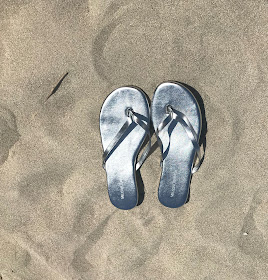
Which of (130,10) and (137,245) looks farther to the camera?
(137,245)

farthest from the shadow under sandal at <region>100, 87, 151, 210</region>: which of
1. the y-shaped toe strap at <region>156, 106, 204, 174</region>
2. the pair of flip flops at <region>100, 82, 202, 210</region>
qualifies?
the y-shaped toe strap at <region>156, 106, 204, 174</region>

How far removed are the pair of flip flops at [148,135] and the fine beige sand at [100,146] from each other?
56 millimetres

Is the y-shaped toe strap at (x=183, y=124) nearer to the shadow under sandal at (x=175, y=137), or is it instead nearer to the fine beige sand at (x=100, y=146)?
the shadow under sandal at (x=175, y=137)

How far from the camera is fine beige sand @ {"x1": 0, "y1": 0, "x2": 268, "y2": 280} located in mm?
1324

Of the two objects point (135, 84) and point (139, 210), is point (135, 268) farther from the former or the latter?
point (135, 84)

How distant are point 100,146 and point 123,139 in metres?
0.14

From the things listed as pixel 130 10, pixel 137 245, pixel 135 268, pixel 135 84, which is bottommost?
pixel 135 268

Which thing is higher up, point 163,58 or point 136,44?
point 136,44

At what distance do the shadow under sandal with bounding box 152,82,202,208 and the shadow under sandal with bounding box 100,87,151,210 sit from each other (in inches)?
3.6

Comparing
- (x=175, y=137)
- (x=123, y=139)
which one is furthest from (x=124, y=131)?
(x=175, y=137)

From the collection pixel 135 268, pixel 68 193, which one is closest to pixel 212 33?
pixel 68 193

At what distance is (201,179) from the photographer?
1.46 metres

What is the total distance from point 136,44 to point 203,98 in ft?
1.56

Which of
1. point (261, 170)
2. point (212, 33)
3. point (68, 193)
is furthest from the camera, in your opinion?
point (68, 193)
